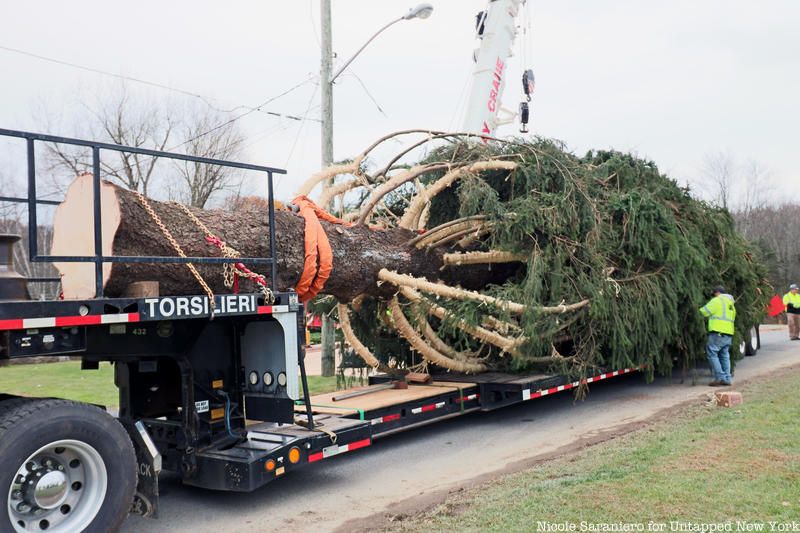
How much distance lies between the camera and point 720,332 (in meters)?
11.7

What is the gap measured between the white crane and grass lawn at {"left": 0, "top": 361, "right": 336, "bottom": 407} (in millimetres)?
5963

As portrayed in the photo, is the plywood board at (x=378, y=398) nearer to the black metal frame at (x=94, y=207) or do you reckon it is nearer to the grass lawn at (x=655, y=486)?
the grass lawn at (x=655, y=486)

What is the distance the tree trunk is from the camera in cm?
531

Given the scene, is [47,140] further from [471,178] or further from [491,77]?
[491,77]

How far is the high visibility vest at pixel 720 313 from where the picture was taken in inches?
458

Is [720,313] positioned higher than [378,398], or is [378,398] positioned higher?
[720,313]

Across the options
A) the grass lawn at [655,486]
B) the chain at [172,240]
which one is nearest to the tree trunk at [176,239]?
the chain at [172,240]

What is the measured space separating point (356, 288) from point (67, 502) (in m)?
4.02

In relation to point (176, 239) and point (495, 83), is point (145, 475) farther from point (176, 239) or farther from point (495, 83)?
point (495, 83)

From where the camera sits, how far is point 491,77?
46.8ft

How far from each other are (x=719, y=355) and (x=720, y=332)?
0.61 meters

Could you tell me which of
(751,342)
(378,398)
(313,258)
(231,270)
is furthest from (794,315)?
(231,270)

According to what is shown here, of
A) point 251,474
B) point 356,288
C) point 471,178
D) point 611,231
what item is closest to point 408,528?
point 251,474

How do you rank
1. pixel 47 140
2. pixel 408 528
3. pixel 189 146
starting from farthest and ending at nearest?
pixel 189 146 → pixel 408 528 → pixel 47 140
